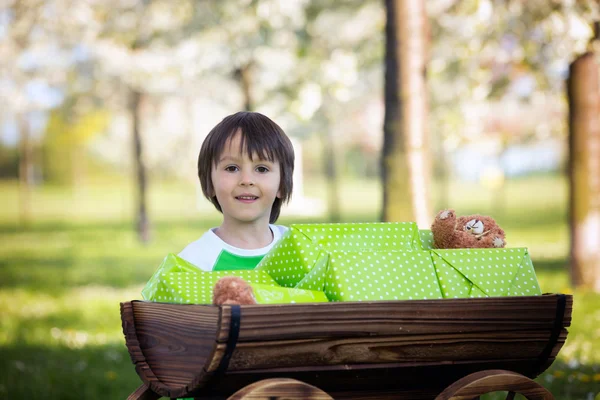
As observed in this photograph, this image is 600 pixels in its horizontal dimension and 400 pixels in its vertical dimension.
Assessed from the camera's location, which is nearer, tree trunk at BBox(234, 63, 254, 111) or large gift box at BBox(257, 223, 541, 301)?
large gift box at BBox(257, 223, 541, 301)

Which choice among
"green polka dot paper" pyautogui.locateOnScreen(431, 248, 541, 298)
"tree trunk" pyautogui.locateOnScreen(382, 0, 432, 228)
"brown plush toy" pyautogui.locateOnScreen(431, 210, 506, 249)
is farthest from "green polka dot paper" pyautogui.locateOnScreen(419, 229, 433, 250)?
"tree trunk" pyautogui.locateOnScreen(382, 0, 432, 228)

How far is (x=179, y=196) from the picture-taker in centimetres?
3206

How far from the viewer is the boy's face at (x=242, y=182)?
2.86 metres

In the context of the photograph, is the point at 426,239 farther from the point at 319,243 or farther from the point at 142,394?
the point at 142,394

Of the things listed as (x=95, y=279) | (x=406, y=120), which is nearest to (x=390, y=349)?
(x=406, y=120)

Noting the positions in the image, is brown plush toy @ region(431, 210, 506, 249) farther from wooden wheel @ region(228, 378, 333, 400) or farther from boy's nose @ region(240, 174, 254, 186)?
wooden wheel @ region(228, 378, 333, 400)

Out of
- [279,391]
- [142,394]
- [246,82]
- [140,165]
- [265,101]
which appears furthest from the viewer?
[140,165]

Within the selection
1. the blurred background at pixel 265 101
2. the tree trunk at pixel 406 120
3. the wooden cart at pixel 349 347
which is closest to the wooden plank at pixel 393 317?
the wooden cart at pixel 349 347

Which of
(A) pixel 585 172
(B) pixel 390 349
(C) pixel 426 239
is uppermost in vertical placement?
(A) pixel 585 172

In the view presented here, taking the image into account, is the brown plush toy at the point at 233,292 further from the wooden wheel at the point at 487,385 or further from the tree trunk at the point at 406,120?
the tree trunk at the point at 406,120

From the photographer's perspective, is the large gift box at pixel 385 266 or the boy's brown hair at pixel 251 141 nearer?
the large gift box at pixel 385 266

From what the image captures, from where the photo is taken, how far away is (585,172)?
791cm

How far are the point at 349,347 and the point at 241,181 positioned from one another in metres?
0.93

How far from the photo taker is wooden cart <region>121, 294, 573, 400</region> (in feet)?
6.64
